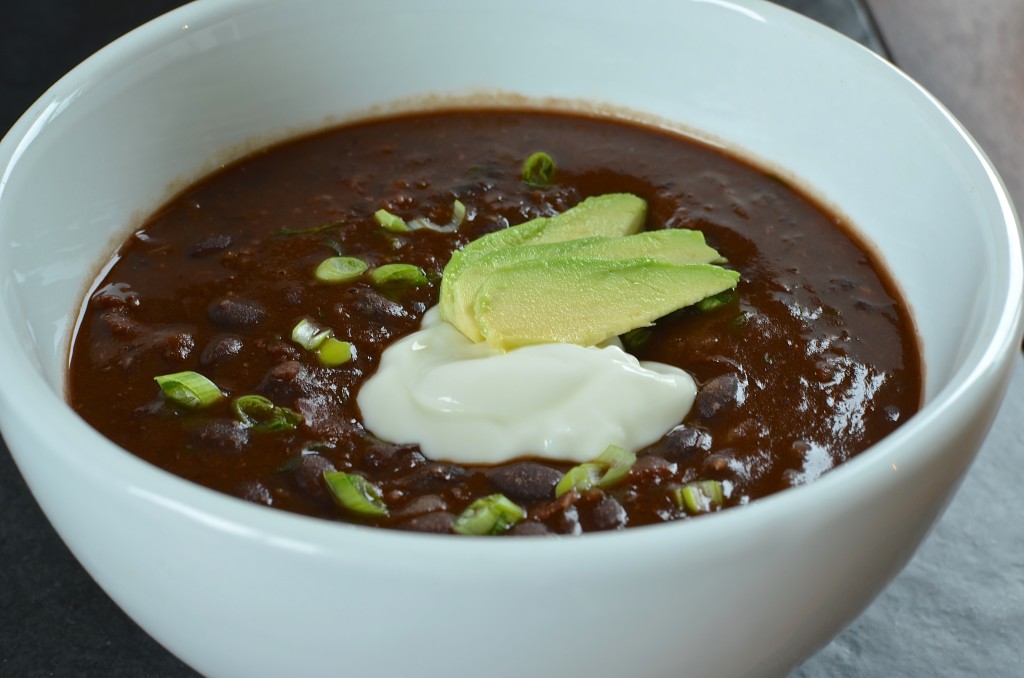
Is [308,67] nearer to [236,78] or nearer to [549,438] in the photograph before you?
[236,78]

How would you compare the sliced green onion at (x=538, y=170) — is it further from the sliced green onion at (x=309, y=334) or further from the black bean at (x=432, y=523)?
the black bean at (x=432, y=523)

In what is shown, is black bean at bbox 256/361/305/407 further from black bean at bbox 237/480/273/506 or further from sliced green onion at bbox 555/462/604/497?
sliced green onion at bbox 555/462/604/497

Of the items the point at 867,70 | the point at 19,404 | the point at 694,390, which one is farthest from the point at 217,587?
the point at 867,70

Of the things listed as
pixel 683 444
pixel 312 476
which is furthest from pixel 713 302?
pixel 312 476

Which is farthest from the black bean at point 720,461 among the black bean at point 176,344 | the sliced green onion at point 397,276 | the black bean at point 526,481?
the black bean at point 176,344

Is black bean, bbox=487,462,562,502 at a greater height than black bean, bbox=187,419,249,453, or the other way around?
black bean, bbox=487,462,562,502

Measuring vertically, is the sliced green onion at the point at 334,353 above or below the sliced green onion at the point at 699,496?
below

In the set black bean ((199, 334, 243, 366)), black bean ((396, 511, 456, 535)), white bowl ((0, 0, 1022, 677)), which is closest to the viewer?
white bowl ((0, 0, 1022, 677))

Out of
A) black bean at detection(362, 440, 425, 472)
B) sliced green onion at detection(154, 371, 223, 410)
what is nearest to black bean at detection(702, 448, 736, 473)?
black bean at detection(362, 440, 425, 472)

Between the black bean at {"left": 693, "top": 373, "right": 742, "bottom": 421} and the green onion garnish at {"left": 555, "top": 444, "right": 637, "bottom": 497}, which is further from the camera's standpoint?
the black bean at {"left": 693, "top": 373, "right": 742, "bottom": 421}
